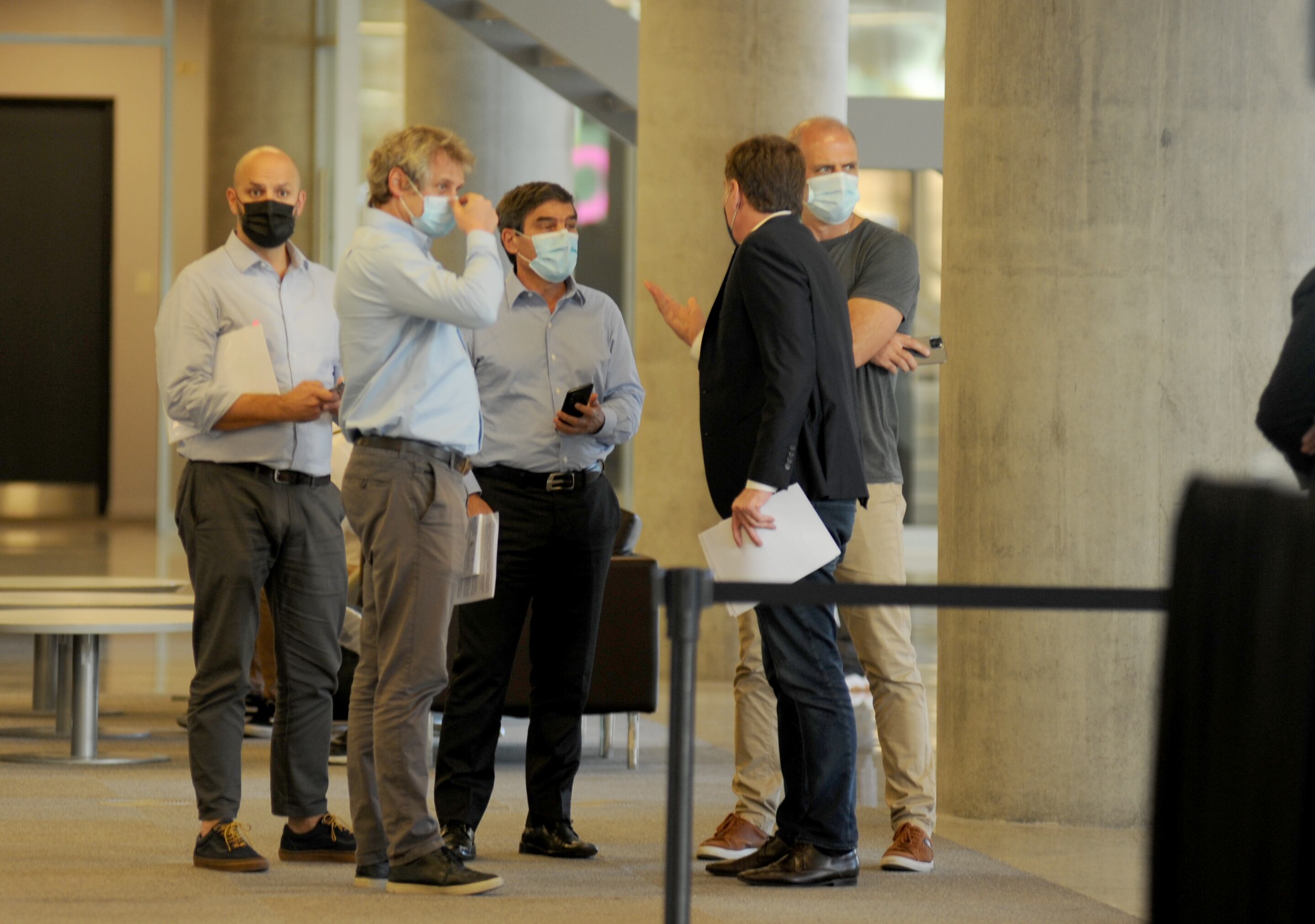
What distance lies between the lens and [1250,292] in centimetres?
512

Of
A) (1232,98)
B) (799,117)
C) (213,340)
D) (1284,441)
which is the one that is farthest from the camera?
(799,117)

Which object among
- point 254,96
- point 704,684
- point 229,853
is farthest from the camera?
point 254,96

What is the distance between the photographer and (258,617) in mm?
4270

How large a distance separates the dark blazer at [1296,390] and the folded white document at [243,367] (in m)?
2.28

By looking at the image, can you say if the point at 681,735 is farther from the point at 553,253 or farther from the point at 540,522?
the point at 553,253

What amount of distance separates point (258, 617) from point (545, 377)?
3.21ft

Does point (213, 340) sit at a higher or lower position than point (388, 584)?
higher

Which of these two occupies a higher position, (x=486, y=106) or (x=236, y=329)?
(x=486, y=106)

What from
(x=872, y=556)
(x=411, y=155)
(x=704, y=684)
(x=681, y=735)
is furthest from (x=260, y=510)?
(x=704, y=684)

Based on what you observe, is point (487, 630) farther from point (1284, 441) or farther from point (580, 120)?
point (580, 120)

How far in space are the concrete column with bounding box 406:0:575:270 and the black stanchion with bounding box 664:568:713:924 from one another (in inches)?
406

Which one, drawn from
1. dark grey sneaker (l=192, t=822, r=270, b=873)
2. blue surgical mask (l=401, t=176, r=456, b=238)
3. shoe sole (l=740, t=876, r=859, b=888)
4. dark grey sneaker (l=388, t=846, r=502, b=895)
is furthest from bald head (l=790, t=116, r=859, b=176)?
dark grey sneaker (l=192, t=822, r=270, b=873)

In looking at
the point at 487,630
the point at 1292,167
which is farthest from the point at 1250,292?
the point at 487,630

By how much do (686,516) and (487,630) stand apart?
384 centimetres
